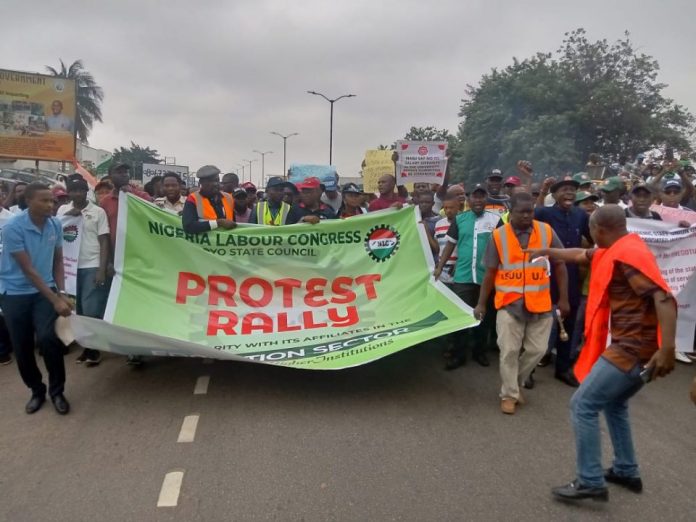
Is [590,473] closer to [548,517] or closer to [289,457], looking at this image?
[548,517]

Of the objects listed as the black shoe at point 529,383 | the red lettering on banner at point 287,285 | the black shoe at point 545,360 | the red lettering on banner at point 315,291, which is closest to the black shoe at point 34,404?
the red lettering on banner at point 287,285

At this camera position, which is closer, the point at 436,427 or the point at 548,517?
the point at 548,517

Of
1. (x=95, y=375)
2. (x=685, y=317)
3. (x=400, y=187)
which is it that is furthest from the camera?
(x=400, y=187)

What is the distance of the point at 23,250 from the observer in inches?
167

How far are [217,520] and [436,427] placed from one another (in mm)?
1820

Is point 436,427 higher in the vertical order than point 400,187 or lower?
lower

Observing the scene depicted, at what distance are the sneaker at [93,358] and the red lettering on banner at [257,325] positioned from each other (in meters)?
1.76

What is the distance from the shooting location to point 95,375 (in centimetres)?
534

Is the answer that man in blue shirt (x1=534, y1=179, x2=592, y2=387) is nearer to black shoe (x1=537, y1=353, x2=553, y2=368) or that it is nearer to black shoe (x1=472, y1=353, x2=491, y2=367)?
black shoe (x1=537, y1=353, x2=553, y2=368)

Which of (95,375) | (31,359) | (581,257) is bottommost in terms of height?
(95,375)

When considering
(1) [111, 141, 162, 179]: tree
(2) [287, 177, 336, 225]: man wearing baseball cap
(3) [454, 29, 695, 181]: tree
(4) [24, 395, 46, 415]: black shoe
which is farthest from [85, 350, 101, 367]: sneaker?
(1) [111, 141, 162, 179]: tree

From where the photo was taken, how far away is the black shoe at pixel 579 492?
10.2 ft

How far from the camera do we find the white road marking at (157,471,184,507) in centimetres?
313

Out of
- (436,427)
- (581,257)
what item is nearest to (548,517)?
(436,427)
